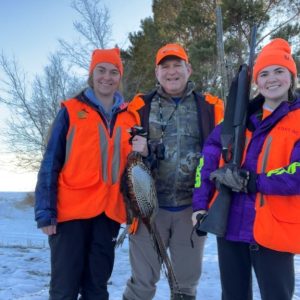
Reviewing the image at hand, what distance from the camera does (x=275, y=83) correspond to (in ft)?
7.97

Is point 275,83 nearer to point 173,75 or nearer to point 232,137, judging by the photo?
point 232,137

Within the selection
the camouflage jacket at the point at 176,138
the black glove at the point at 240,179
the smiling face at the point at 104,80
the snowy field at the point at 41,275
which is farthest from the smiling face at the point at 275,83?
the snowy field at the point at 41,275

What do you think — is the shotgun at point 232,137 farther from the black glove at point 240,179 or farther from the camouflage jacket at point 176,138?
the camouflage jacket at point 176,138

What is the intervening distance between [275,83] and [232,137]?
41 cm

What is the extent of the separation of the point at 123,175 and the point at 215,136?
2.48 ft

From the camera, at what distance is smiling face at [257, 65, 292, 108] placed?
7.93ft

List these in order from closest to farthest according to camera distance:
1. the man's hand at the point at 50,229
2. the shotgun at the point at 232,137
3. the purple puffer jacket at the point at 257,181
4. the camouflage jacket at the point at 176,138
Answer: the purple puffer jacket at the point at 257,181, the shotgun at the point at 232,137, the man's hand at the point at 50,229, the camouflage jacket at the point at 176,138

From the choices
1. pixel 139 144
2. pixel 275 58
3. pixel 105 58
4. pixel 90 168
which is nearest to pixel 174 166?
pixel 139 144

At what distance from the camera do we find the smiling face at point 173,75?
320cm

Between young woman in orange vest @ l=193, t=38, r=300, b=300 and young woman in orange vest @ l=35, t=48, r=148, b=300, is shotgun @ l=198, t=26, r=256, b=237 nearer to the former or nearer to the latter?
young woman in orange vest @ l=193, t=38, r=300, b=300

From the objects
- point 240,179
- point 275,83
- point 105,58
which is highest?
point 105,58

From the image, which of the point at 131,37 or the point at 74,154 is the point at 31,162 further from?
the point at 74,154

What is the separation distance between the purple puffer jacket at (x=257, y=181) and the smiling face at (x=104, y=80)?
1.01 meters

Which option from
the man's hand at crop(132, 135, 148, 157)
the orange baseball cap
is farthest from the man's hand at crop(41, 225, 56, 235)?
the orange baseball cap
